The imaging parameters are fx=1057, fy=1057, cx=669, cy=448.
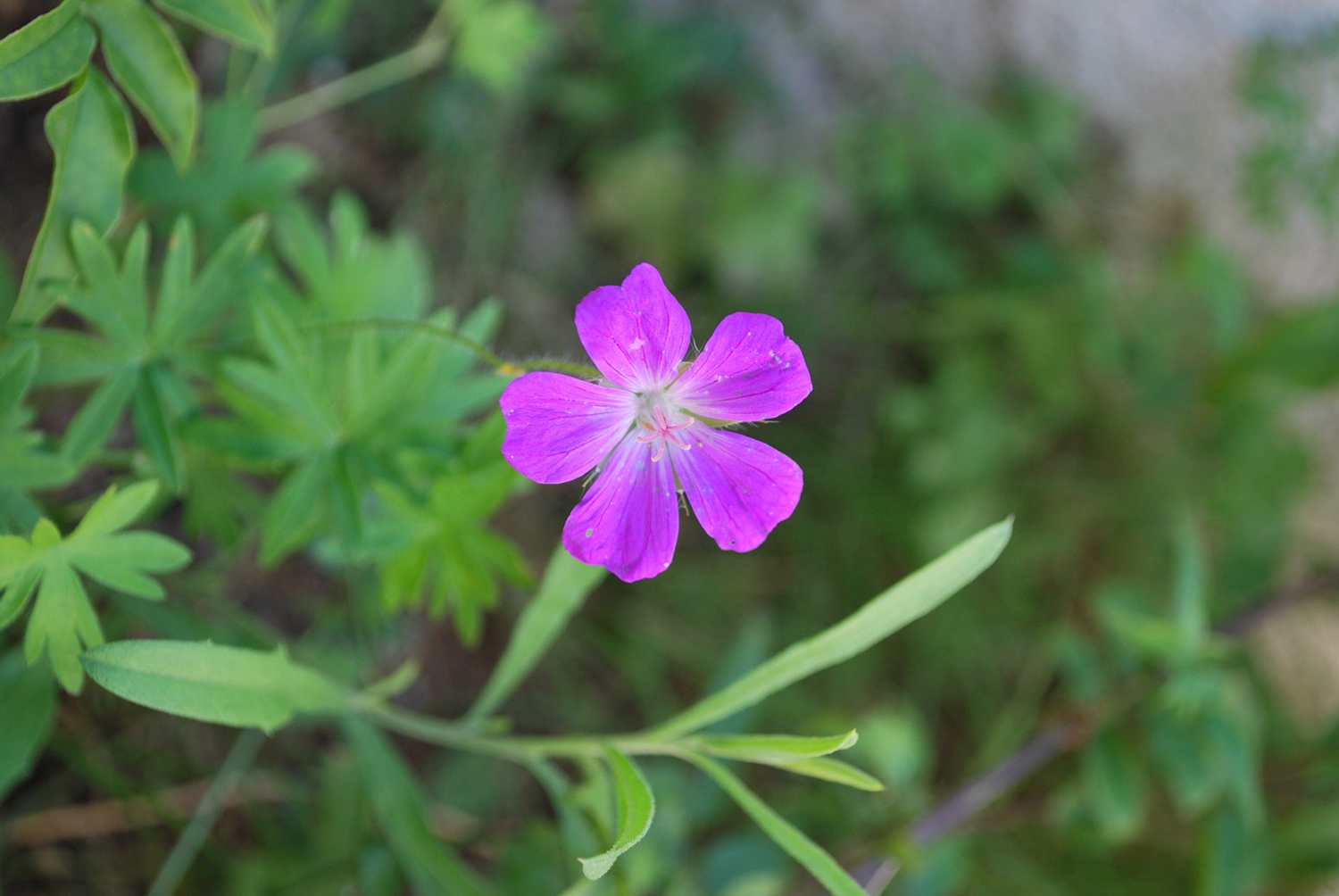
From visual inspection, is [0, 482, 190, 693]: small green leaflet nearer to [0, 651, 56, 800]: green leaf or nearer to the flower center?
[0, 651, 56, 800]: green leaf

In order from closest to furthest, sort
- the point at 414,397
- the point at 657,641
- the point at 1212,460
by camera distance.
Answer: the point at 414,397
the point at 657,641
the point at 1212,460

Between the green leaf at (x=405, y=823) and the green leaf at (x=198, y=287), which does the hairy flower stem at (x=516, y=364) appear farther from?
the green leaf at (x=405, y=823)

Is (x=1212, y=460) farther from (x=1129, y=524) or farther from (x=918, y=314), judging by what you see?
(x=918, y=314)

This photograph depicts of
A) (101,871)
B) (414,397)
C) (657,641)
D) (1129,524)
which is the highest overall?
(414,397)

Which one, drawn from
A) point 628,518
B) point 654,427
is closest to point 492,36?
point 654,427

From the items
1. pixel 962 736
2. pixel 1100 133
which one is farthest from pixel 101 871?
pixel 1100 133

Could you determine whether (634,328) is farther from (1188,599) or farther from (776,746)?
(1188,599)

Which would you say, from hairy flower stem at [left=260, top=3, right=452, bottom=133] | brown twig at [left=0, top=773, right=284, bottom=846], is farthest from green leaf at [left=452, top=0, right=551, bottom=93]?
brown twig at [left=0, top=773, right=284, bottom=846]
